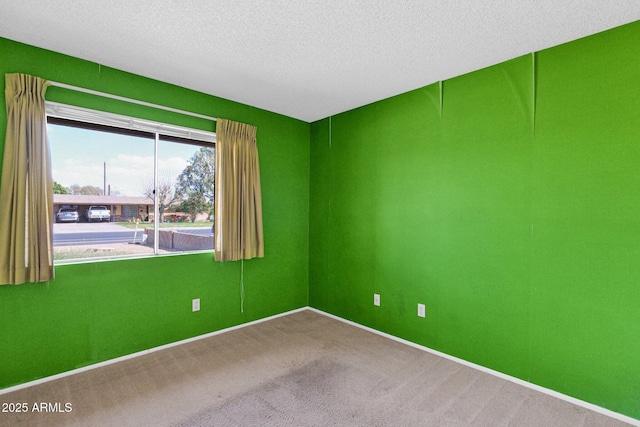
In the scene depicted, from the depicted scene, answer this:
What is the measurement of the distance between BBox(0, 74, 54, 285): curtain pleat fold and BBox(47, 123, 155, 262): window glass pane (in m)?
0.14

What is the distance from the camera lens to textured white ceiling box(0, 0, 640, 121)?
1.78m

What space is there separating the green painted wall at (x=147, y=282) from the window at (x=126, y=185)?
12 centimetres

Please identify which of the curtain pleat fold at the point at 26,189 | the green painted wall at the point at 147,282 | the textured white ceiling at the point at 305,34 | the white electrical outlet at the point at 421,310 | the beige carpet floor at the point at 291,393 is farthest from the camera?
the white electrical outlet at the point at 421,310

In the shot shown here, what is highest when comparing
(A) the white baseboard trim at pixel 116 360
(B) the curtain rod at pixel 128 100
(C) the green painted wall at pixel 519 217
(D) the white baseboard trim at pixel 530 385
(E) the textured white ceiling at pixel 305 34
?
(E) the textured white ceiling at pixel 305 34

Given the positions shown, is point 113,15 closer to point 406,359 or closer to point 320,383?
point 320,383

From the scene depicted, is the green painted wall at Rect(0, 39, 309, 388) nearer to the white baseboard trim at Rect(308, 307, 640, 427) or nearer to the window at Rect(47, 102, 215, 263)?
the window at Rect(47, 102, 215, 263)

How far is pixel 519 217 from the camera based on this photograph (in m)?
2.32

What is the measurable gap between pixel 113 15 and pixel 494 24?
232 centimetres

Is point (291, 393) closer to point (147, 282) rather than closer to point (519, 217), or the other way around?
point (147, 282)

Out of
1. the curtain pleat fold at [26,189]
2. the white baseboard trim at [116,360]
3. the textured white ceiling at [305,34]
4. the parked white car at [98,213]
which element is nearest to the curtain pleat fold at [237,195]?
the textured white ceiling at [305,34]

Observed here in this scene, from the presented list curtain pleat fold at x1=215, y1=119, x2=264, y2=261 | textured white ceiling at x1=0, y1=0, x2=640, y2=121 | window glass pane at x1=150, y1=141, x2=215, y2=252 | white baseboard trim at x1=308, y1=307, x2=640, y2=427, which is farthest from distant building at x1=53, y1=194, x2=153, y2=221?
white baseboard trim at x1=308, y1=307, x2=640, y2=427

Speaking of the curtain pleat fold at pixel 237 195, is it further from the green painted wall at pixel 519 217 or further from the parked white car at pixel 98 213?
the green painted wall at pixel 519 217

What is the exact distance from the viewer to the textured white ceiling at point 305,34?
5.83ft

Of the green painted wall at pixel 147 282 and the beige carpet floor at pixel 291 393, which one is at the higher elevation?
the green painted wall at pixel 147 282
